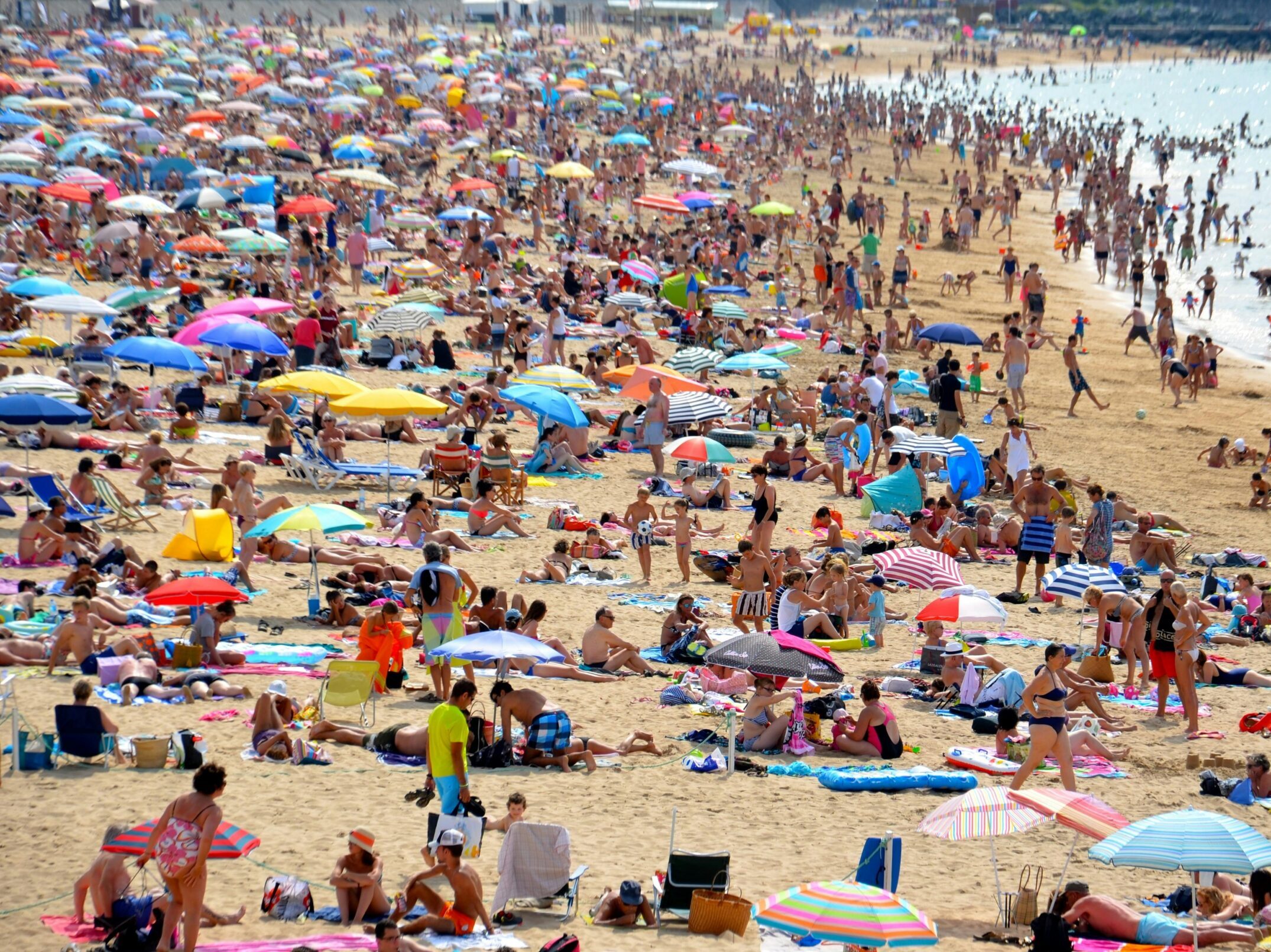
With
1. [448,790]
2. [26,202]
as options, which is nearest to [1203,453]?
[448,790]

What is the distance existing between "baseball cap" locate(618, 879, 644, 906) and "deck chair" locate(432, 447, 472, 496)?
783cm

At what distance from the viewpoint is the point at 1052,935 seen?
6.17 m

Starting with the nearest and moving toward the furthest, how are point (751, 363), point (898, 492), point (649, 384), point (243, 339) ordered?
1. point (898, 492)
2. point (243, 339)
3. point (649, 384)
4. point (751, 363)

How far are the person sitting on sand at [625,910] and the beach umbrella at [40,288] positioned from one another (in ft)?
39.4

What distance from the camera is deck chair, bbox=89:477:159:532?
1234cm

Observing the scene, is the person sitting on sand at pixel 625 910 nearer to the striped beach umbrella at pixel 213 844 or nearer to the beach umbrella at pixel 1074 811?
the striped beach umbrella at pixel 213 844

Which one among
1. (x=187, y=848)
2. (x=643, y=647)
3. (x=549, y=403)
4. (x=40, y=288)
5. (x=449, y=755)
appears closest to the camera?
(x=187, y=848)

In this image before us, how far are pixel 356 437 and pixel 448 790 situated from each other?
934cm

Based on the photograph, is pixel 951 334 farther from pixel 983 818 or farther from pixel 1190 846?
pixel 1190 846


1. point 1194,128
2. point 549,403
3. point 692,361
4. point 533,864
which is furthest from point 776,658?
point 1194,128

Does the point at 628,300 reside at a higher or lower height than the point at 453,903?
higher

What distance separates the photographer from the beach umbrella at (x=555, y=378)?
641 inches

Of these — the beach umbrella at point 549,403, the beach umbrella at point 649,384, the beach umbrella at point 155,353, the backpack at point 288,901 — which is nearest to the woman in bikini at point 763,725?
the backpack at point 288,901

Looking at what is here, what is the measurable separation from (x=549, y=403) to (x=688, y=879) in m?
8.51
